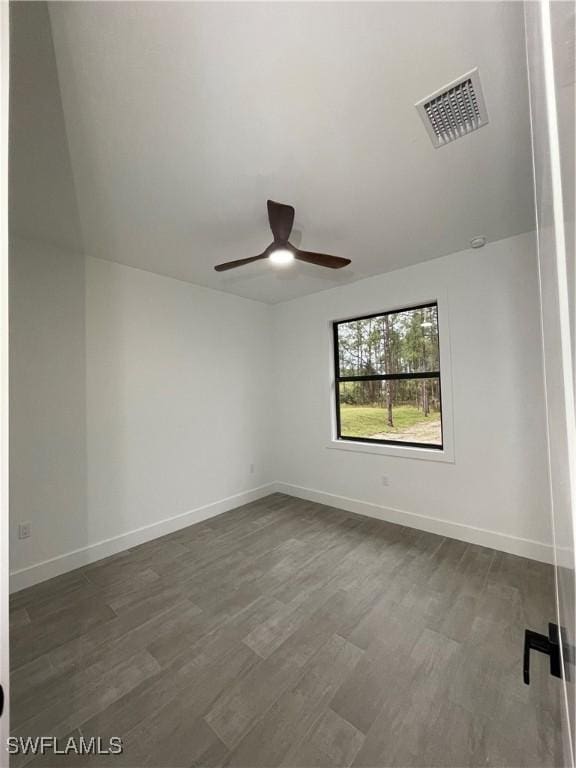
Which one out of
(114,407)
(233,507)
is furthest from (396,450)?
(114,407)

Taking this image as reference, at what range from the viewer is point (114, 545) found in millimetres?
2785

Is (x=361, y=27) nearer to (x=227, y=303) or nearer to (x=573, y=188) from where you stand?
(x=573, y=188)

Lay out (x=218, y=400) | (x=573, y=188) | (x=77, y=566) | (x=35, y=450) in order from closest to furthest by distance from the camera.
→ (x=573, y=188) → (x=35, y=450) → (x=77, y=566) → (x=218, y=400)

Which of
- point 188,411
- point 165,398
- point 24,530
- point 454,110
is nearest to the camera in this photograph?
point 454,110

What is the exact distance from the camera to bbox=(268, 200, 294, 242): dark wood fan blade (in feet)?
6.00

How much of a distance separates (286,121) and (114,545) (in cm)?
338

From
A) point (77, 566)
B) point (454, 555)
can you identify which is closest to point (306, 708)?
point (454, 555)

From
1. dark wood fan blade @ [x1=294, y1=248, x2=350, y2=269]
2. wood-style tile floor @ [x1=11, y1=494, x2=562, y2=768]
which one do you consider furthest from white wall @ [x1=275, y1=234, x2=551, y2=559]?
dark wood fan blade @ [x1=294, y1=248, x2=350, y2=269]

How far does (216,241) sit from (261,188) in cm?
78

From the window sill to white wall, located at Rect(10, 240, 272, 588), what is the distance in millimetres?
1223

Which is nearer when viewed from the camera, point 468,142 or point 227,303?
point 468,142

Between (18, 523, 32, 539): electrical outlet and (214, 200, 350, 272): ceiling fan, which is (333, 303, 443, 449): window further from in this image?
(18, 523, 32, 539): electrical outlet

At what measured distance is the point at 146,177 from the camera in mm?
1799

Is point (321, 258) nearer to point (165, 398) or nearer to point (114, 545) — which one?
point (165, 398)
